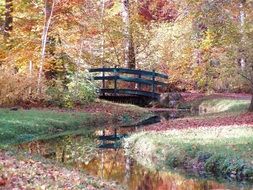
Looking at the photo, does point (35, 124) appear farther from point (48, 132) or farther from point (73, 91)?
point (73, 91)

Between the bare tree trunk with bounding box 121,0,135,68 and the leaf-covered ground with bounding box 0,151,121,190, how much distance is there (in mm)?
21942

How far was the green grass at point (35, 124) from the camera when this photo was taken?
15.5 metres

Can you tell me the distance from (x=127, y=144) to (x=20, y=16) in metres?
12.9

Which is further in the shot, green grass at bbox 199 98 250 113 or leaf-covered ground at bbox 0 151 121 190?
green grass at bbox 199 98 250 113

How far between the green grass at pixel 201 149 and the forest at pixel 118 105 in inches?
1.2

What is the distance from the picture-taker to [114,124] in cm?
2064

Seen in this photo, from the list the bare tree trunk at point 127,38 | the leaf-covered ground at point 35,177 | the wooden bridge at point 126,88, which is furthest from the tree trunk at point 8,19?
the leaf-covered ground at point 35,177

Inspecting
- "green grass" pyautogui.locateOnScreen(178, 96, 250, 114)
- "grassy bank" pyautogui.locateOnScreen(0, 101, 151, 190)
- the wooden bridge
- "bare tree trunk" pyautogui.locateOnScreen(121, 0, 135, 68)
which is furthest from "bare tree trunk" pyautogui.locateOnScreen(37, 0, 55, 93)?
"bare tree trunk" pyautogui.locateOnScreen(121, 0, 135, 68)

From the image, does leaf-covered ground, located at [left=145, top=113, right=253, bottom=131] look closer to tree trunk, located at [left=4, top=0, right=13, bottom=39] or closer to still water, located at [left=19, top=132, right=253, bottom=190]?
still water, located at [left=19, top=132, right=253, bottom=190]

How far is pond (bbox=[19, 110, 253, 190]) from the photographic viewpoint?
10.4 meters

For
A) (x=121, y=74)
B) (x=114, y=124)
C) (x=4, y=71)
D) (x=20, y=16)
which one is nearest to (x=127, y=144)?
(x=114, y=124)

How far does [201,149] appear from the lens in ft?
39.5

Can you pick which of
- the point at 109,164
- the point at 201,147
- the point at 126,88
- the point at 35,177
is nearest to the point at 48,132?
the point at 109,164

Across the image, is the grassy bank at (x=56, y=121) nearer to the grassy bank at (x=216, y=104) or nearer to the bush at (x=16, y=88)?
the bush at (x=16, y=88)
